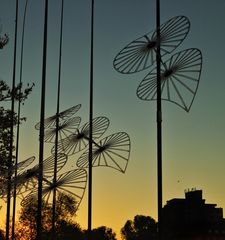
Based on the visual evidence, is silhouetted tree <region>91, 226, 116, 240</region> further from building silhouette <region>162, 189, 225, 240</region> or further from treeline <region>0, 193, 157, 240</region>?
building silhouette <region>162, 189, 225, 240</region>

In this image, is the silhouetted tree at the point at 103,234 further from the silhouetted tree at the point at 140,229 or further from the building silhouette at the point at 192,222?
the building silhouette at the point at 192,222

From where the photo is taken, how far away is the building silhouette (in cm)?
9138

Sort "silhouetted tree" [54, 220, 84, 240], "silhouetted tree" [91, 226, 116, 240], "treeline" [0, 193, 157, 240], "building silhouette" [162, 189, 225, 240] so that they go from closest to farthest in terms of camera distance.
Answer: "treeline" [0, 193, 157, 240]
"building silhouette" [162, 189, 225, 240]
"silhouetted tree" [54, 220, 84, 240]
"silhouetted tree" [91, 226, 116, 240]

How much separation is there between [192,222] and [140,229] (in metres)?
86.3

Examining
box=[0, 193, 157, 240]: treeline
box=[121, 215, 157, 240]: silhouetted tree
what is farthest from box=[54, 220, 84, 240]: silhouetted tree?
box=[121, 215, 157, 240]: silhouetted tree

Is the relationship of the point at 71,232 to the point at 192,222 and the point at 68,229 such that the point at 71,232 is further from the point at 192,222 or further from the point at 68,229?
the point at 192,222

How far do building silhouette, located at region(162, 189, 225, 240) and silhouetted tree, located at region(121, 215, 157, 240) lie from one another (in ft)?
222

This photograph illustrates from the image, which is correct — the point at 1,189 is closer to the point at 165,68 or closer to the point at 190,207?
the point at 165,68

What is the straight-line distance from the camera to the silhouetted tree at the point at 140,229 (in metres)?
168

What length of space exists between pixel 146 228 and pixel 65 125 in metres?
149

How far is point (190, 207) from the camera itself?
9156cm

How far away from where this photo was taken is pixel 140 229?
176125 millimetres

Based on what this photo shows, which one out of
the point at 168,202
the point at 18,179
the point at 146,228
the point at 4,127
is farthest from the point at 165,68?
the point at 146,228

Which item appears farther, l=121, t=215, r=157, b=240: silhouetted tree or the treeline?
l=121, t=215, r=157, b=240: silhouetted tree
